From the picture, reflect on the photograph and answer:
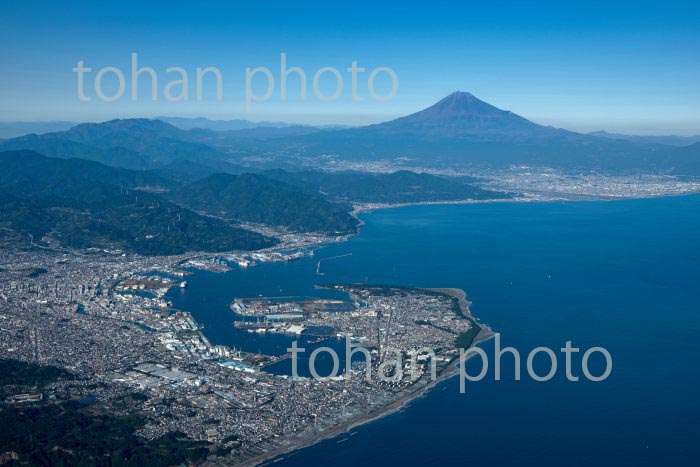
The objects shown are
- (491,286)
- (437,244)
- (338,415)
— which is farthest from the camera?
(437,244)

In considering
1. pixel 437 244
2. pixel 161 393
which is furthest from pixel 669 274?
pixel 161 393

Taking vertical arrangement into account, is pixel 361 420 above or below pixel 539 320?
below

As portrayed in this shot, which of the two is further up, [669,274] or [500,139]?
[500,139]

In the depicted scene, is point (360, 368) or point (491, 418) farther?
point (360, 368)

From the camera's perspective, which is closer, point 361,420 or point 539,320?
point 361,420

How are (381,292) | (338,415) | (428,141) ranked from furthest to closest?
(428,141), (381,292), (338,415)

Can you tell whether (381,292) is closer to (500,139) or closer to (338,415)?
(338,415)

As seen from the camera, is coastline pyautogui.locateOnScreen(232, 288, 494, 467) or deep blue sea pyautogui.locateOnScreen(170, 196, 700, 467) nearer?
coastline pyautogui.locateOnScreen(232, 288, 494, 467)

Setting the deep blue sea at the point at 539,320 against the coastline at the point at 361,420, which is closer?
the coastline at the point at 361,420
